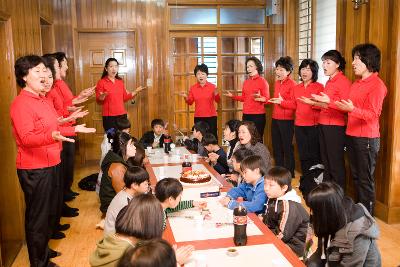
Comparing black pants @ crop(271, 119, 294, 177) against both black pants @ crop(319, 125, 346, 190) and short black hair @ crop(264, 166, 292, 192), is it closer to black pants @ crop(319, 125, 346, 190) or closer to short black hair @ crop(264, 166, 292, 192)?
black pants @ crop(319, 125, 346, 190)

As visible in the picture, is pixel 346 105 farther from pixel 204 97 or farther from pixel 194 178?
pixel 204 97

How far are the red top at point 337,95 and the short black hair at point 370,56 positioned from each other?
18.5 inches

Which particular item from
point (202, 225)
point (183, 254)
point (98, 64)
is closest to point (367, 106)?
point (202, 225)

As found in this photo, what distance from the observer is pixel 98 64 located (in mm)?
6848

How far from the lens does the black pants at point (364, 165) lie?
3926 mm

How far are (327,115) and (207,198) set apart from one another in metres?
1.98

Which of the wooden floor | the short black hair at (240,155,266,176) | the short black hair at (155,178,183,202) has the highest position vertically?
the short black hair at (240,155,266,176)

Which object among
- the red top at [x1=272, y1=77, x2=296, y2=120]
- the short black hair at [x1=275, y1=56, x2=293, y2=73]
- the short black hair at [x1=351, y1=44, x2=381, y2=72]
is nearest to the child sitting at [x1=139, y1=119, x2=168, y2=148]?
the red top at [x1=272, y1=77, x2=296, y2=120]

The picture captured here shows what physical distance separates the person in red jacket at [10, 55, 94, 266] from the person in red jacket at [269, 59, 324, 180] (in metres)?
3.08

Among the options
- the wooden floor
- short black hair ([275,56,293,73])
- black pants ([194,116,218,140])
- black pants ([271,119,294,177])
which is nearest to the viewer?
the wooden floor

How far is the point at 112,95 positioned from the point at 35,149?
3.06m

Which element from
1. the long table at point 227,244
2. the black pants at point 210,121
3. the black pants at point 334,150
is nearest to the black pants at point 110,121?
the black pants at point 210,121

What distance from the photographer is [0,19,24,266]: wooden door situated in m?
3.59

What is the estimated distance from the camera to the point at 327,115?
4.41 m
